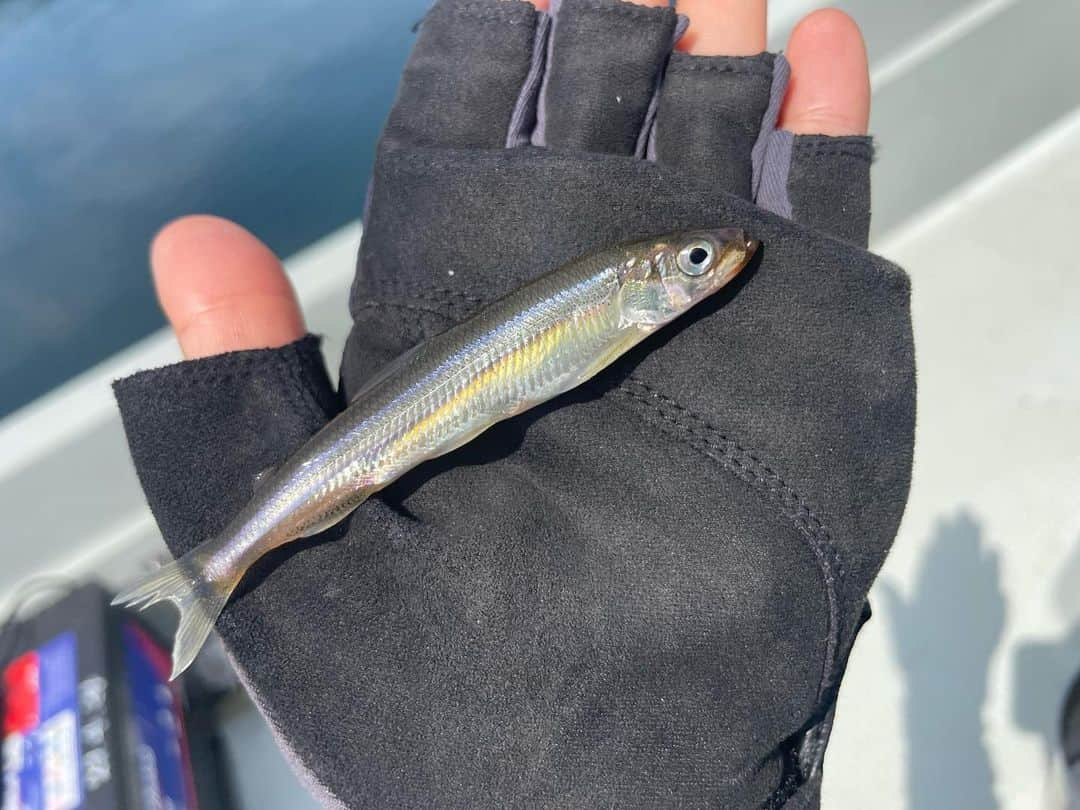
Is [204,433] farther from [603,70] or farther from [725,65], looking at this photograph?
[725,65]

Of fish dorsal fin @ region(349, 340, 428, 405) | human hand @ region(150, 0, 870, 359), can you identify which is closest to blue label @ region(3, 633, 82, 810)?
human hand @ region(150, 0, 870, 359)

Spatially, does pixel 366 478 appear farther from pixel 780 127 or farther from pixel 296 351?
pixel 780 127

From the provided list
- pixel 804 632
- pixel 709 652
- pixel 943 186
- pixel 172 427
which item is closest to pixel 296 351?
pixel 172 427

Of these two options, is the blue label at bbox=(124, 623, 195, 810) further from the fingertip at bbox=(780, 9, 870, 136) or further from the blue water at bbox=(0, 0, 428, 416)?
the fingertip at bbox=(780, 9, 870, 136)

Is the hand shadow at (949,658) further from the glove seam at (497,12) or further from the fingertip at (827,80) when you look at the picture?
the glove seam at (497,12)

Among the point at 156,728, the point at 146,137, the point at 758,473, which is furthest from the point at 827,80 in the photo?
the point at 146,137

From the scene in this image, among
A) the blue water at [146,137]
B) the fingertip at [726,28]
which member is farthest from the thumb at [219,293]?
the blue water at [146,137]
